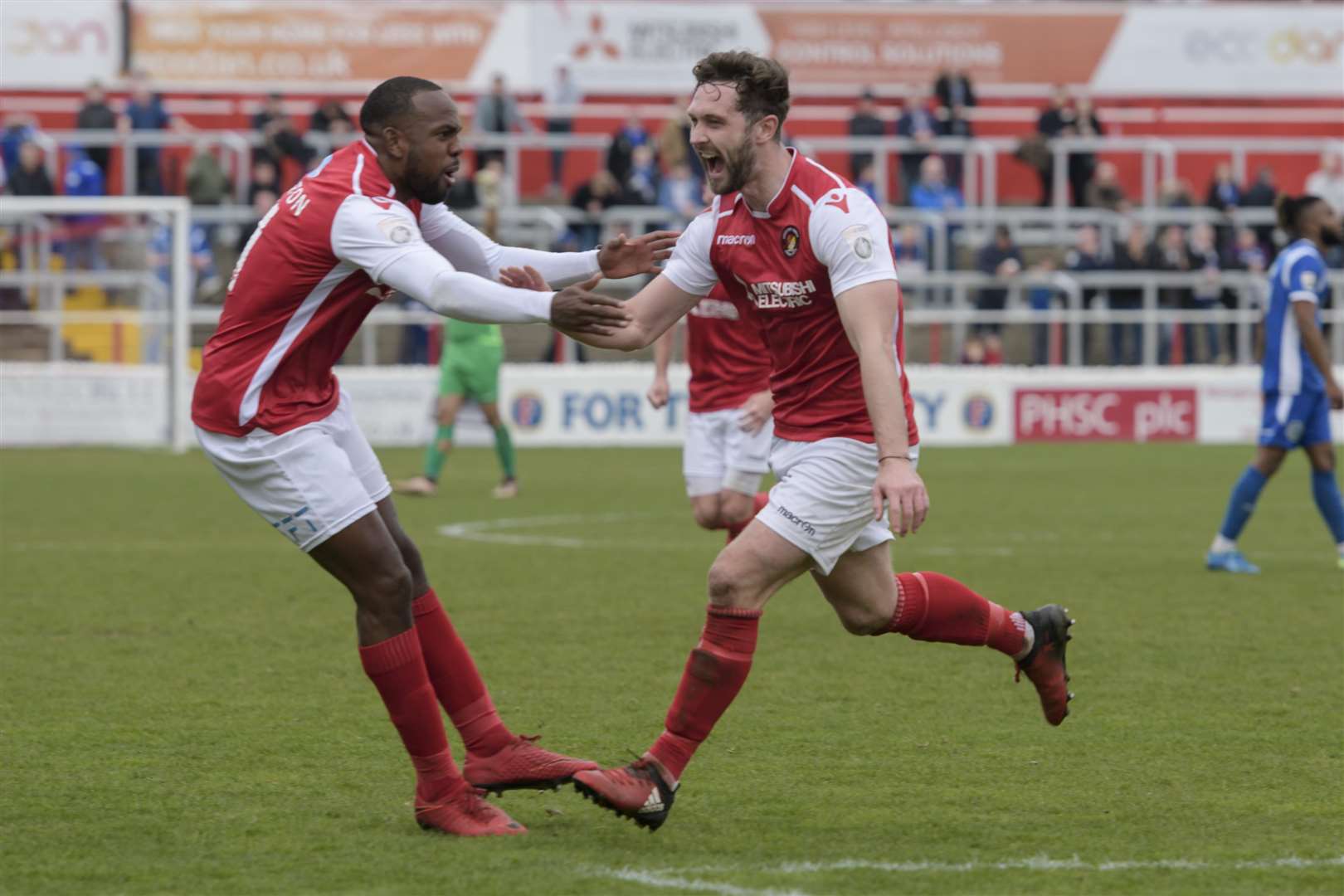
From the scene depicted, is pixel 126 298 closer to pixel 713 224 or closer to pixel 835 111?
pixel 835 111

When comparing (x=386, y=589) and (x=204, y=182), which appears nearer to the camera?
(x=386, y=589)

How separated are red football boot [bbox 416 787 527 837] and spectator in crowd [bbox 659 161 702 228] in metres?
20.6

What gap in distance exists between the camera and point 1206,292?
27078mm

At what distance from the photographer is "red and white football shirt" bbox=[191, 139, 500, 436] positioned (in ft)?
19.7

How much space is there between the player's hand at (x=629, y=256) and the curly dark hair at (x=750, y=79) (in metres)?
0.52

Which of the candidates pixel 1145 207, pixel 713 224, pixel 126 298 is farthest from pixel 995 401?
pixel 713 224

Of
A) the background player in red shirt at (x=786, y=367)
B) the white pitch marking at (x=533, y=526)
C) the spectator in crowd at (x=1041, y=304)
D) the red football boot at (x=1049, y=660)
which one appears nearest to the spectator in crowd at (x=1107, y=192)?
the spectator in crowd at (x=1041, y=304)

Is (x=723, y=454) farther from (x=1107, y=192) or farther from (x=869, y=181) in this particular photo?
(x=1107, y=192)

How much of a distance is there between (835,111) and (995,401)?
8629 millimetres

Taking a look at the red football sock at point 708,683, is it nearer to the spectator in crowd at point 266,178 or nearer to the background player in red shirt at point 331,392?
the background player in red shirt at point 331,392

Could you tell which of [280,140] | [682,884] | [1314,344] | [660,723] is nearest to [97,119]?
[280,140]

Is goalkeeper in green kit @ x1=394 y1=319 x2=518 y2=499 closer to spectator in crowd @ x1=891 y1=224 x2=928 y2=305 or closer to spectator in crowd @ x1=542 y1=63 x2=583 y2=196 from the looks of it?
spectator in crowd @ x1=891 y1=224 x2=928 y2=305

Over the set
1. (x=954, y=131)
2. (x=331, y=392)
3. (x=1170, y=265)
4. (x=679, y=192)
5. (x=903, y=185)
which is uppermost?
(x=954, y=131)

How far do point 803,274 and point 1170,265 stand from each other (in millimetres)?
21971
